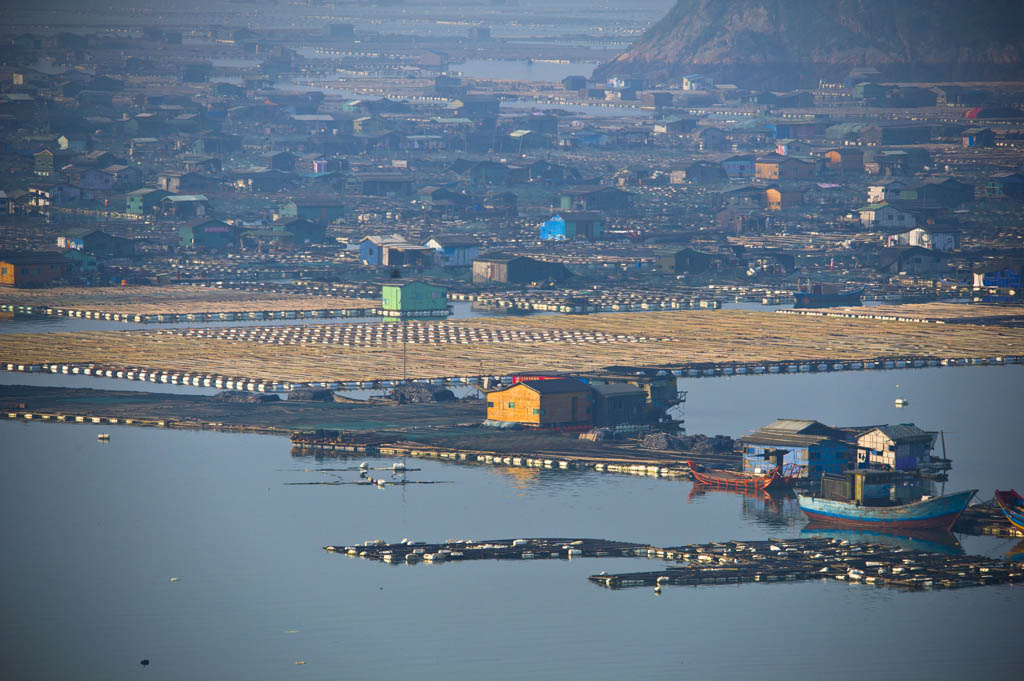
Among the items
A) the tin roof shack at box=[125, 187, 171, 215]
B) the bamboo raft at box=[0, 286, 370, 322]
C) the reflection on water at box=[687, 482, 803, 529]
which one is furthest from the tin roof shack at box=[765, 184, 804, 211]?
the reflection on water at box=[687, 482, 803, 529]

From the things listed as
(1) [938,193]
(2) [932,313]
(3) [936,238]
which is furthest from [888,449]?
(1) [938,193]

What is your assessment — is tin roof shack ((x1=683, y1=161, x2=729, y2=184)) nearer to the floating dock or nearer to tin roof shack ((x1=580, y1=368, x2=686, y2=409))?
tin roof shack ((x1=580, y1=368, x2=686, y2=409))

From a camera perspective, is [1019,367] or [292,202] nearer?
[1019,367]

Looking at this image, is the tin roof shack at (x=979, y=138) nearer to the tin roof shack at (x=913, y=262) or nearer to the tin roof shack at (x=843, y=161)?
the tin roof shack at (x=843, y=161)

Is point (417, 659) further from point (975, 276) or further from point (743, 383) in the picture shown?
point (975, 276)

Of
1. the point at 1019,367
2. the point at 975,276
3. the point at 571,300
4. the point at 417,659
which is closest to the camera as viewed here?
the point at 417,659

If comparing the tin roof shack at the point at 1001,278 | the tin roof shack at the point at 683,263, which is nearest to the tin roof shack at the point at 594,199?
the tin roof shack at the point at 683,263

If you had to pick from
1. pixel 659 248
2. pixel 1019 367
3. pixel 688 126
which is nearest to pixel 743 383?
pixel 1019 367
